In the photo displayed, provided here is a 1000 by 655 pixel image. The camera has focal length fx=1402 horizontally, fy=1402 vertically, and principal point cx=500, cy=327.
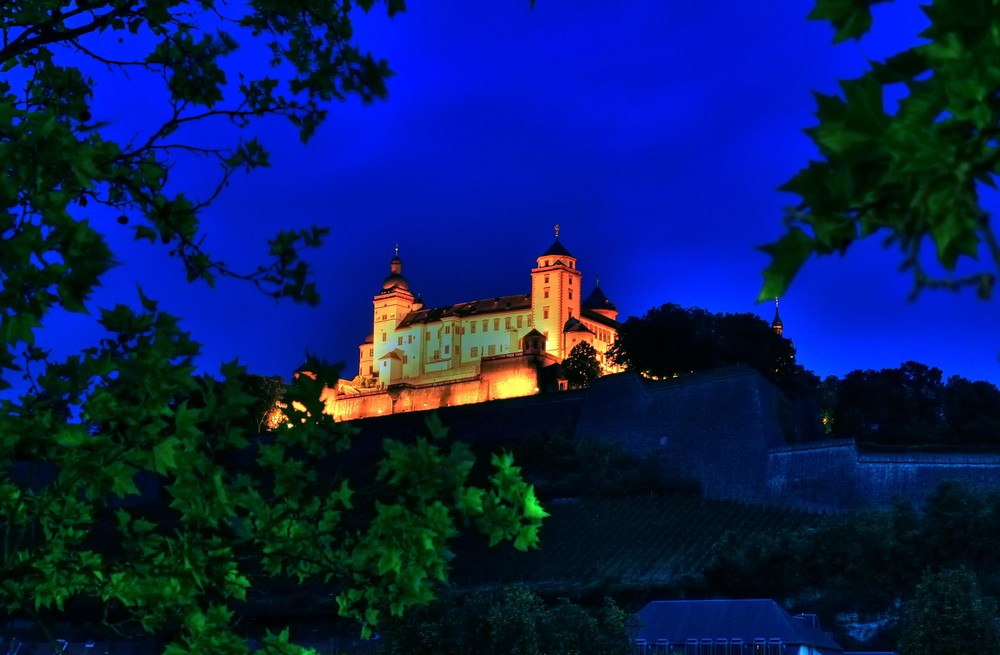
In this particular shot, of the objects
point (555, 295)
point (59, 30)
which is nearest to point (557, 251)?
point (555, 295)

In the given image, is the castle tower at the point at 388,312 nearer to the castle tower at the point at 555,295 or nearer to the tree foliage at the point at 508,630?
the castle tower at the point at 555,295

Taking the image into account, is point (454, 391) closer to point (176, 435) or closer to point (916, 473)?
point (916, 473)

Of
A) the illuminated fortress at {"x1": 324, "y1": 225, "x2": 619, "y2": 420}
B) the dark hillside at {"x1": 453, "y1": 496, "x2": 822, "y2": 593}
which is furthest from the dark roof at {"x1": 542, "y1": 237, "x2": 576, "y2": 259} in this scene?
the dark hillside at {"x1": 453, "y1": 496, "x2": 822, "y2": 593}

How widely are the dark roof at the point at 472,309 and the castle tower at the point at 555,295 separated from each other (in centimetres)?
111

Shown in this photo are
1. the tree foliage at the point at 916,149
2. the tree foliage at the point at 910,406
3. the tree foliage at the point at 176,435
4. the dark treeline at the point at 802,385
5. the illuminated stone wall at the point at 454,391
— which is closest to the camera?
the tree foliage at the point at 916,149

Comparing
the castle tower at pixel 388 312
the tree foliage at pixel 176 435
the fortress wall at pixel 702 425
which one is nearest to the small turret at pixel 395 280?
the castle tower at pixel 388 312

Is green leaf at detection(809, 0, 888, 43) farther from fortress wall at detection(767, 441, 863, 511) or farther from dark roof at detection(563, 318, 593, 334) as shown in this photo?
dark roof at detection(563, 318, 593, 334)

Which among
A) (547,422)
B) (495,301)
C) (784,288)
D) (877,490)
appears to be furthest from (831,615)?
(495,301)

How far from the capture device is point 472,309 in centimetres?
8012

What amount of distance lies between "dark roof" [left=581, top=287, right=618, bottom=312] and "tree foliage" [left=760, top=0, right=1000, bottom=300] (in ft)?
271

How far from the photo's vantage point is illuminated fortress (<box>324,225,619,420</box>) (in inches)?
2864

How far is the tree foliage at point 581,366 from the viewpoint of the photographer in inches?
2682

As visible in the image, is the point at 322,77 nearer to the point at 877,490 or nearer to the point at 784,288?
the point at 784,288

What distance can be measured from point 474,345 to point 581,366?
1109 cm
